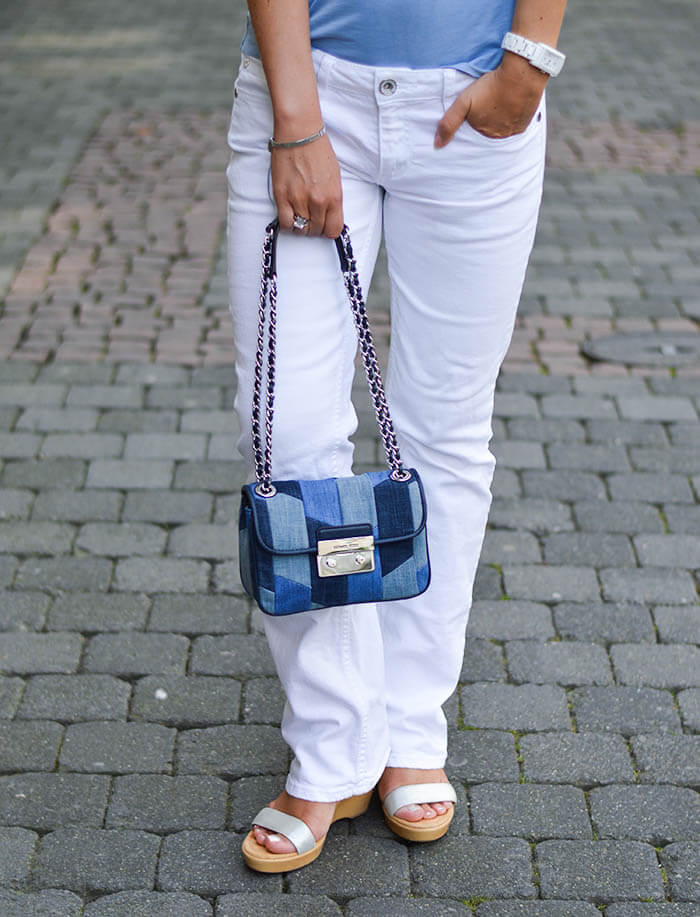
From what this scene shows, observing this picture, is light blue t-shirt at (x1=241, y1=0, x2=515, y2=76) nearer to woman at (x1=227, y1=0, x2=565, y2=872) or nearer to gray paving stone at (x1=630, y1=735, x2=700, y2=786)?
woman at (x1=227, y1=0, x2=565, y2=872)

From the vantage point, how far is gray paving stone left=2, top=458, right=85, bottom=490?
13.4ft

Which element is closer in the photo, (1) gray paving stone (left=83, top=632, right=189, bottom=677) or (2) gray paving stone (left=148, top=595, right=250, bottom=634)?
(1) gray paving stone (left=83, top=632, right=189, bottom=677)

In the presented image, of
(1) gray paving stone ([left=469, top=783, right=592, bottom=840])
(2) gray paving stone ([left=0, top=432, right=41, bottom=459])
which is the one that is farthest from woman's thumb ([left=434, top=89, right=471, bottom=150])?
(2) gray paving stone ([left=0, top=432, right=41, bottom=459])

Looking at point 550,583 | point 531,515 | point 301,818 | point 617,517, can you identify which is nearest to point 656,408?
point 617,517

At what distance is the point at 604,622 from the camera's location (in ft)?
11.3

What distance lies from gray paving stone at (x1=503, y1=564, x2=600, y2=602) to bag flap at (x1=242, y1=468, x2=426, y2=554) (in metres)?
1.33

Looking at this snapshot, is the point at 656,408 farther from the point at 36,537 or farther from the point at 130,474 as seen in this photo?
the point at 36,537

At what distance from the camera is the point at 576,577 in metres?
3.66

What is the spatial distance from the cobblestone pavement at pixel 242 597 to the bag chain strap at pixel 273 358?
33.9 inches

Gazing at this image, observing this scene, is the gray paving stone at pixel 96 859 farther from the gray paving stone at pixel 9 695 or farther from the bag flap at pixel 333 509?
the bag flap at pixel 333 509

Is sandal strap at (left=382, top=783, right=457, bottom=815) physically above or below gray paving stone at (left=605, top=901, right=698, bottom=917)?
below

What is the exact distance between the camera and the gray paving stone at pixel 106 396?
4.63 m

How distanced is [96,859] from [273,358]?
110cm

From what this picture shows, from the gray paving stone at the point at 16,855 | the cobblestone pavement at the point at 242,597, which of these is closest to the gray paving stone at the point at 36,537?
the cobblestone pavement at the point at 242,597
